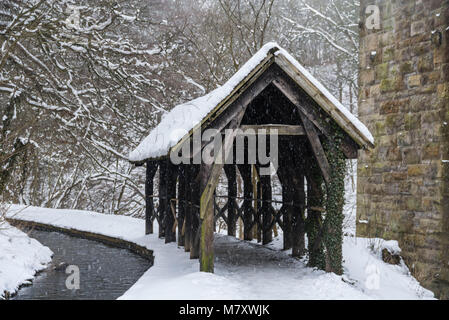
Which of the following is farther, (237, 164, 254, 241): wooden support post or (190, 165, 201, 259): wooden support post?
(237, 164, 254, 241): wooden support post

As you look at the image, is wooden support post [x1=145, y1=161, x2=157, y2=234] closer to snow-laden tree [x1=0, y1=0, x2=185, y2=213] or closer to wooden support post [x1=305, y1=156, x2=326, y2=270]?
snow-laden tree [x1=0, y1=0, x2=185, y2=213]

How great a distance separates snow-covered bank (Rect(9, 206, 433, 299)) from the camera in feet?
21.8

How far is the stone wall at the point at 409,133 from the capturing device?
31.7 feet

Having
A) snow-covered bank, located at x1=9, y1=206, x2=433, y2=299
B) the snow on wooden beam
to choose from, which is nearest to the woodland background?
snow-covered bank, located at x1=9, y1=206, x2=433, y2=299

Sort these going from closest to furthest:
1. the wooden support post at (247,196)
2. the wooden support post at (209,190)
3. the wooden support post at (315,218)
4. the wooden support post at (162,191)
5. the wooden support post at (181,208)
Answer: the wooden support post at (209,190) → the wooden support post at (315,218) → the wooden support post at (181,208) → the wooden support post at (247,196) → the wooden support post at (162,191)

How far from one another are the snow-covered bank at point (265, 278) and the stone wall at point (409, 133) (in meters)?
0.67

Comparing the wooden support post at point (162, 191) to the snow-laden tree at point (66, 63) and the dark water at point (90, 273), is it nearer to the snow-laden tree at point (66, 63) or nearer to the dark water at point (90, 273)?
the dark water at point (90, 273)

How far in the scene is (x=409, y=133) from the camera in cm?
1038

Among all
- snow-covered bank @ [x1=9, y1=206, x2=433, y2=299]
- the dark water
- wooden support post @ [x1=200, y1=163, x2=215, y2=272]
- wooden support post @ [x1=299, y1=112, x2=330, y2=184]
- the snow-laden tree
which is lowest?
the dark water

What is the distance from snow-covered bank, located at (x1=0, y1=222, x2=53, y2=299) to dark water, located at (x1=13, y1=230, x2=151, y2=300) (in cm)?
20

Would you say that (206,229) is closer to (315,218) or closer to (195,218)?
(195,218)

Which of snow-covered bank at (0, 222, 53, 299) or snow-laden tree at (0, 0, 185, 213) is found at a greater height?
snow-laden tree at (0, 0, 185, 213)

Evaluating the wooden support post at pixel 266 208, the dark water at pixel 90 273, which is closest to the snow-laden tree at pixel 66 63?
the dark water at pixel 90 273
